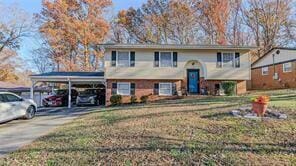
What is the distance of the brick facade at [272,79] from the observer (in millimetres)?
28172

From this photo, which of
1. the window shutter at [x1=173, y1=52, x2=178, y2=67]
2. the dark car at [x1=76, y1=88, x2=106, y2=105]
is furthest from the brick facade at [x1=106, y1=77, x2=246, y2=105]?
the dark car at [x1=76, y1=88, x2=106, y2=105]

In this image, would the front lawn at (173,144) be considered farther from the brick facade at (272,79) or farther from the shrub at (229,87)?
the brick facade at (272,79)

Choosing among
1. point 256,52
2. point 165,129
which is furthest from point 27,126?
point 256,52

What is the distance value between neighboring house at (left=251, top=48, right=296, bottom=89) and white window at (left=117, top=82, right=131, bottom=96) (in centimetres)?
1473

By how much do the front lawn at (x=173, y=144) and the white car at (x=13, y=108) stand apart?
462 centimetres

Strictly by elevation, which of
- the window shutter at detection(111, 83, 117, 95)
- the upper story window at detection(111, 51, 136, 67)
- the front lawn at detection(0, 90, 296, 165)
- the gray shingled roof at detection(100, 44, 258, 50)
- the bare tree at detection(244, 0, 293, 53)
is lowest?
the front lawn at detection(0, 90, 296, 165)

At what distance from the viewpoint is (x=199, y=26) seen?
39.0 m

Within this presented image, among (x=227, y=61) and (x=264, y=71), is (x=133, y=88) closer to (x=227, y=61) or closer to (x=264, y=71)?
(x=227, y=61)

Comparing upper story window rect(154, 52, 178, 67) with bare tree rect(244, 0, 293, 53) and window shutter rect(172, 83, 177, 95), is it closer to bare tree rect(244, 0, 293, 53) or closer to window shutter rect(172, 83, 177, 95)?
window shutter rect(172, 83, 177, 95)

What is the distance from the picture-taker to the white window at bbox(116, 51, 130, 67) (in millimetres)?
24266

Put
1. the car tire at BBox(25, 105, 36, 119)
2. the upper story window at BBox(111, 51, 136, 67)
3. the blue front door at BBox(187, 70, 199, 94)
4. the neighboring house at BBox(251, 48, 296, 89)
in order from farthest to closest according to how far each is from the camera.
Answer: the neighboring house at BBox(251, 48, 296, 89)
the blue front door at BBox(187, 70, 199, 94)
the upper story window at BBox(111, 51, 136, 67)
the car tire at BBox(25, 105, 36, 119)

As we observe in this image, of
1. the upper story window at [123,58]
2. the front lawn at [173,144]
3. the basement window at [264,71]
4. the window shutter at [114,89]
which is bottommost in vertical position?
the front lawn at [173,144]

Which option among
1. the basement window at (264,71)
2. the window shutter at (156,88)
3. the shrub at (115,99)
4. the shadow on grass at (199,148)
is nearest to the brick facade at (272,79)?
the basement window at (264,71)

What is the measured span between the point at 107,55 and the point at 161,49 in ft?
13.8
